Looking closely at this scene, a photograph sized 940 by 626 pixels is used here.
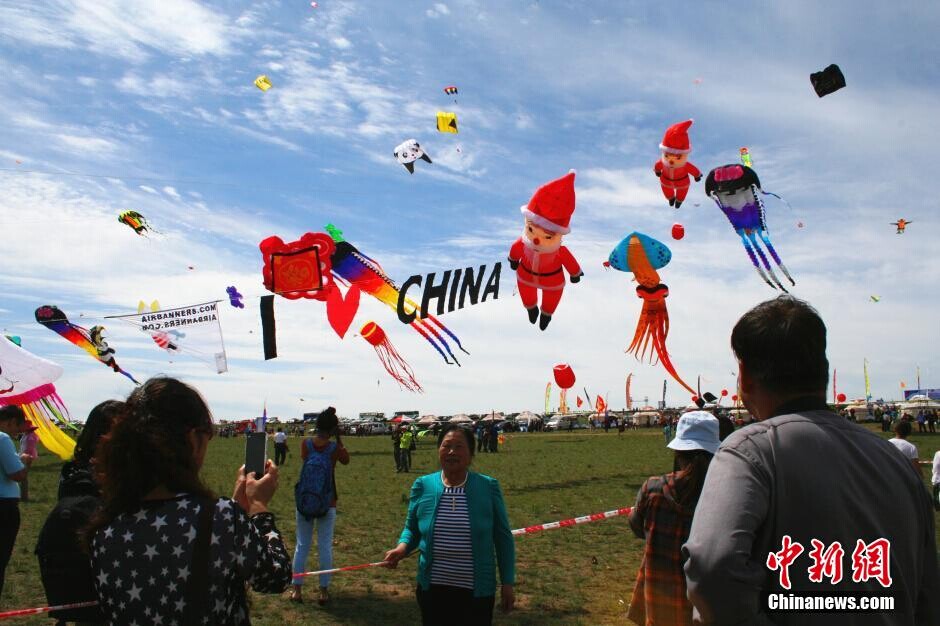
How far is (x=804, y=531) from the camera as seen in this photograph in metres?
1.44

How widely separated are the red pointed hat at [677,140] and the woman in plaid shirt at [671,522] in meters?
9.98

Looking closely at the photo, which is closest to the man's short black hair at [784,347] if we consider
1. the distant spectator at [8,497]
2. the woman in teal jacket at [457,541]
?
the woman in teal jacket at [457,541]

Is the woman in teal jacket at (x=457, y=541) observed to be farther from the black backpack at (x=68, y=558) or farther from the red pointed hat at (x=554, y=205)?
the red pointed hat at (x=554, y=205)

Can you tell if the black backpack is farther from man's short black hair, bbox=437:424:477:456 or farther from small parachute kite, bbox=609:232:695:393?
small parachute kite, bbox=609:232:695:393

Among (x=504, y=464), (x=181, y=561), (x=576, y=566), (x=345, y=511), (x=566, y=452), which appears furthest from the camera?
(x=566, y=452)

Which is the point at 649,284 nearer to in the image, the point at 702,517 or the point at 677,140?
the point at 677,140

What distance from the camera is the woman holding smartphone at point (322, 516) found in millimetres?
6371

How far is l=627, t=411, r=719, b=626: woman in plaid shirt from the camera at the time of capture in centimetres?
305

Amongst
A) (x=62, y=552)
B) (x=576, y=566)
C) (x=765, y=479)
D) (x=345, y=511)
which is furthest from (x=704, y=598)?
(x=345, y=511)

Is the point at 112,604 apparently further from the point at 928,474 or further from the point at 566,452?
the point at 566,452

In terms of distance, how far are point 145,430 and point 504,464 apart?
69.7 feet

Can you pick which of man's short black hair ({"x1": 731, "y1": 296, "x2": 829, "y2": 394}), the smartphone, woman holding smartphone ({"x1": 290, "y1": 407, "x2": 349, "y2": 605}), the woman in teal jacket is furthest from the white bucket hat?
woman holding smartphone ({"x1": 290, "y1": 407, "x2": 349, "y2": 605})

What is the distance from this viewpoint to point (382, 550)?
8883 millimetres

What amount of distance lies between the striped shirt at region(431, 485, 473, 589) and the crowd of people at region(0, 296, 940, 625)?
0.98m
